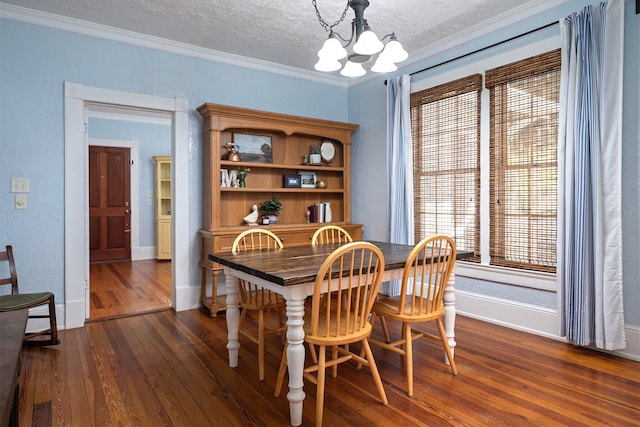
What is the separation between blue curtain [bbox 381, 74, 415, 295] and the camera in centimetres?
429

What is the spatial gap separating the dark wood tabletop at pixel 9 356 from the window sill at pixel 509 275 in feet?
11.2

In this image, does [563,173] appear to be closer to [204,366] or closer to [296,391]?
[296,391]

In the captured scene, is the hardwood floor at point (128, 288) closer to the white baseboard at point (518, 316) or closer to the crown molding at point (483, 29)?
the white baseboard at point (518, 316)

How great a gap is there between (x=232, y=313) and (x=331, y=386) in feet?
2.54

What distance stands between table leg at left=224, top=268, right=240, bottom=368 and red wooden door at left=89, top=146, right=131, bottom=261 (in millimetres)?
5481

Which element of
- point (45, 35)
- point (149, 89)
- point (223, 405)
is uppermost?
point (45, 35)

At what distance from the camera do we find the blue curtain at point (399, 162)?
14.1 feet

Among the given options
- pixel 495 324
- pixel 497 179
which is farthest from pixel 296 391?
pixel 497 179

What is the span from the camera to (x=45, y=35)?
341cm

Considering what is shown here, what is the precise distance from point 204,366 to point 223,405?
567mm

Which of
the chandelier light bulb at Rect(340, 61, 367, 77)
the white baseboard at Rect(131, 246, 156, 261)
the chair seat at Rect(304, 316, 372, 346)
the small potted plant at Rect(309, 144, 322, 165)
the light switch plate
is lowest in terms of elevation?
the white baseboard at Rect(131, 246, 156, 261)

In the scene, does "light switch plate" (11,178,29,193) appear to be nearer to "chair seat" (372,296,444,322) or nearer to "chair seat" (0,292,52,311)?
"chair seat" (0,292,52,311)

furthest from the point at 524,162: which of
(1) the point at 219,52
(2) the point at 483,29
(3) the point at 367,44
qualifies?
(1) the point at 219,52

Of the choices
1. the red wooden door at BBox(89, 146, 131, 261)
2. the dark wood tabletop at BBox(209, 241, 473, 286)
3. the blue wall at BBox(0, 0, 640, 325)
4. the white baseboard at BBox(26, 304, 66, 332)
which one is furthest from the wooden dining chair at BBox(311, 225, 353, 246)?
the red wooden door at BBox(89, 146, 131, 261)
